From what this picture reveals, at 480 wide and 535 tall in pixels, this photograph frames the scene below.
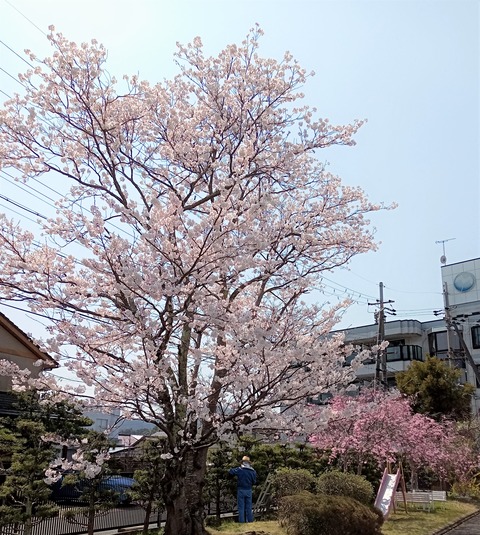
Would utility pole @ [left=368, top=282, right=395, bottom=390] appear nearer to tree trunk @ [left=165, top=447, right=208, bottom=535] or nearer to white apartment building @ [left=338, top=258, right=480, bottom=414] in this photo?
white apartment building @ [left=338, top=258, right=480, bottom=414]

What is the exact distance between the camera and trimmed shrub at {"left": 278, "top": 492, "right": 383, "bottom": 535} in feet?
31.8

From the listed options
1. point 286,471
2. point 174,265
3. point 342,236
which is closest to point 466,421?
point 286,471

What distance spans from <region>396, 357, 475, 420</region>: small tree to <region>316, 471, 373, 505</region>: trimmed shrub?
12.8 m

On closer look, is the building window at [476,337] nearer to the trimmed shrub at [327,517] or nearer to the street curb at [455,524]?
the street curb at [455,524]

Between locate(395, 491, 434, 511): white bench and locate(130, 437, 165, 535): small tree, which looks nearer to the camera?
locate(130, 437, 165, 535): small tree

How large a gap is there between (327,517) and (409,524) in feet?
15.3

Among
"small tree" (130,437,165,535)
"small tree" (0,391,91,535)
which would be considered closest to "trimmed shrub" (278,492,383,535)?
"small tree" (130,437,165,535)

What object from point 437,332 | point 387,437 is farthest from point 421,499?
point 437,332

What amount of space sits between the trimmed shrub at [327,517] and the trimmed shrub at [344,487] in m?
2.26

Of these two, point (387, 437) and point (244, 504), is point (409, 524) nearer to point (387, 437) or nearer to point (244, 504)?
point (387, 437)

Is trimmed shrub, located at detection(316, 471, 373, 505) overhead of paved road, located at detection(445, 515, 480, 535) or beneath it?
overhead

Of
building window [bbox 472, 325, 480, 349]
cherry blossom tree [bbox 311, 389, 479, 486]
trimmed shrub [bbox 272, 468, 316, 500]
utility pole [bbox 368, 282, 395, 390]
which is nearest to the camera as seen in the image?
trimmed shrub [bbox 272, 468, 316, 500]

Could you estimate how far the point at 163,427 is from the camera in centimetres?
752

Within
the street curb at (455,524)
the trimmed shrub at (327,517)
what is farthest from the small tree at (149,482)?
the street curb at (455,524)
